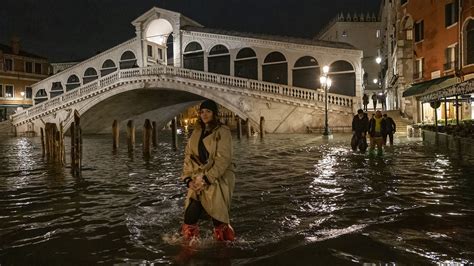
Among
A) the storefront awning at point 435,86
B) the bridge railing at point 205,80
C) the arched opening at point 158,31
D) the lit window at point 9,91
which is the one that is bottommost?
the storefront awning at point 435,86

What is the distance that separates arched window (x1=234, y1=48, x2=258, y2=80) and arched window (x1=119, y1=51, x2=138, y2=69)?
8989 mm

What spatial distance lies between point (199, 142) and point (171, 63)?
33368 millimetres

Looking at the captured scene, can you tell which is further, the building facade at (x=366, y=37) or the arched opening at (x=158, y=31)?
the building facade at (x=366, y=37)

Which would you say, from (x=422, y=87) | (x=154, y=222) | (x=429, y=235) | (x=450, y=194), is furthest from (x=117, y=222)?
(x=422, y=87)

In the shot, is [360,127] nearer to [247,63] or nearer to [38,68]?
[247,63]

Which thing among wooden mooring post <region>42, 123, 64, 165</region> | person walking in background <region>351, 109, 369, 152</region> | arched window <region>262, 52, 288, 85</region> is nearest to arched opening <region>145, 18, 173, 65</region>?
arched window <region>262, 52, 288, 85</region>

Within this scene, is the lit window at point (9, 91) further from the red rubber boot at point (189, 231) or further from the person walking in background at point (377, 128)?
the red rubber boot at point (189, 231)

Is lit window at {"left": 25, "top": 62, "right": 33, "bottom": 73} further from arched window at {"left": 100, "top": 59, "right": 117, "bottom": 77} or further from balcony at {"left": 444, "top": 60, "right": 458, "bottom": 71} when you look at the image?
balcony at {"left": 444, "top": 60, "right": 458, "bottom": 71}

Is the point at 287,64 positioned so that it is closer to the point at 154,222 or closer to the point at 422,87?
the point at 422,87

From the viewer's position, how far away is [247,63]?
106 ft

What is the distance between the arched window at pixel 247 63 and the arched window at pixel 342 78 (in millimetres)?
5676

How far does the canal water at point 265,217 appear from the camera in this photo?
409cm

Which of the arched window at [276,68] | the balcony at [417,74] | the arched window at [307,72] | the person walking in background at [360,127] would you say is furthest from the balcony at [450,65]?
the arched window at [276,68]

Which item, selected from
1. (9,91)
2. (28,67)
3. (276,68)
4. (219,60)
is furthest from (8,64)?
(276,68)
